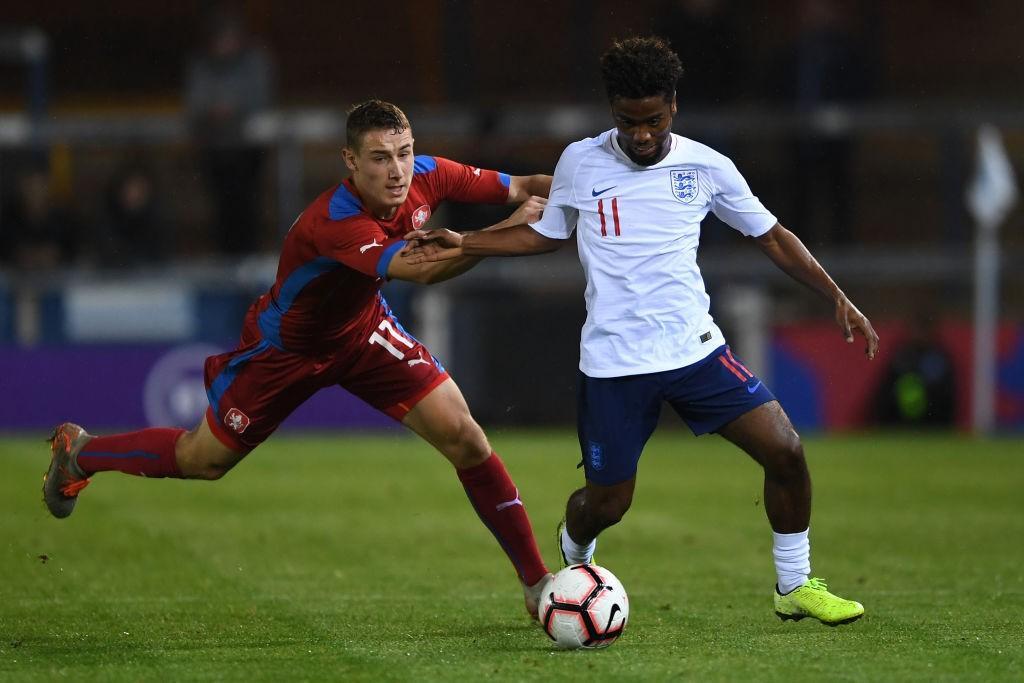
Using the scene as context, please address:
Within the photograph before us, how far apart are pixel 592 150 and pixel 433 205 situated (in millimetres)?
817

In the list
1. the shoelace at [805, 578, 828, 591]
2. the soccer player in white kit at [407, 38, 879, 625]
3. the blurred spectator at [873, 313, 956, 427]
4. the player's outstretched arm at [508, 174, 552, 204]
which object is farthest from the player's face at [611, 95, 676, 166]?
the blurred spectator at [873, 313, 956, 427]

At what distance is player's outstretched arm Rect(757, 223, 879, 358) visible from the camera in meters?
6.55

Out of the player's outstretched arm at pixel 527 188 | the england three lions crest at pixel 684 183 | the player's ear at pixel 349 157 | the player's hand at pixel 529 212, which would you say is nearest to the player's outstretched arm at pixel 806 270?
the england three lions crest at pixel 684 183

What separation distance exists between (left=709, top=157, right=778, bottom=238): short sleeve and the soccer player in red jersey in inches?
30.4

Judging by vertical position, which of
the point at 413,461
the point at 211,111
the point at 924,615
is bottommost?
the point at 413,461

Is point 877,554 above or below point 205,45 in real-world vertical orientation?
below

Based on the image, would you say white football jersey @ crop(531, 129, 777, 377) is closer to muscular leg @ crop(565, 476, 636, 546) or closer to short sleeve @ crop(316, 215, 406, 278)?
muscular leg @ crop(565, 476, 636, 546)

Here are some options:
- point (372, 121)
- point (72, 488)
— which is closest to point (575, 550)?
point (372, 121)

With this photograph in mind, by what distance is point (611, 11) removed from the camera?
19.7 m

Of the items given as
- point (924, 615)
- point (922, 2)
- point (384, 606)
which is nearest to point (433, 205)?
point (384, 606)

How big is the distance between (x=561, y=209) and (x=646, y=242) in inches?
15.4

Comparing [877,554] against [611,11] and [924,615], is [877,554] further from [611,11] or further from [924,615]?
[611,11]

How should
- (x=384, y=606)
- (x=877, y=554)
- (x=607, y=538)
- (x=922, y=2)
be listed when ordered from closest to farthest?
1. (x=384, y=606)
2. (x=877, y=554)
3. (x=607, y=538)
4. (x=922, y=2)

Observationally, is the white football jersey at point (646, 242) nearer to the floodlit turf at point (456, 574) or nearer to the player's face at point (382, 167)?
the player's face at point (382, 167)
